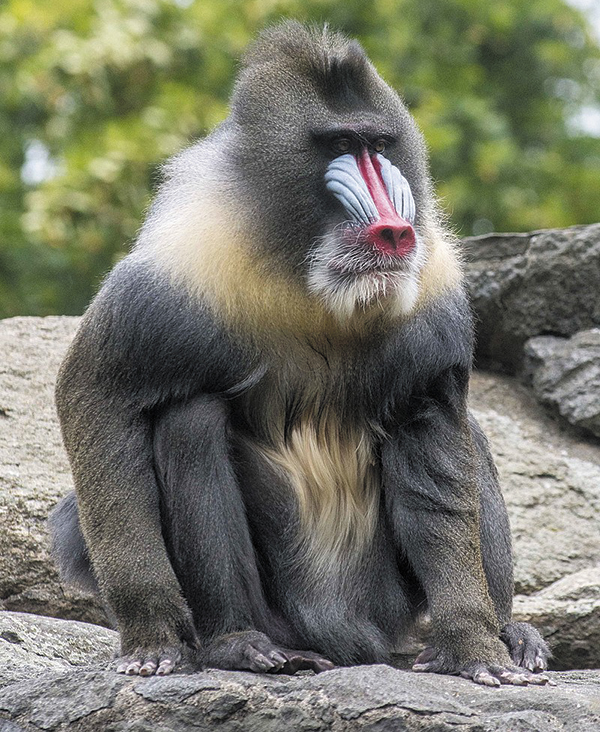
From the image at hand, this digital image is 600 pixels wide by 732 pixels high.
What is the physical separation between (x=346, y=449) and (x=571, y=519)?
8.62ft

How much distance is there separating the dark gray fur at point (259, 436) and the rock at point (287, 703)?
0.30 meters

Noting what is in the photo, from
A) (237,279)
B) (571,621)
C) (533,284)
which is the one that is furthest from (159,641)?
(533,284)

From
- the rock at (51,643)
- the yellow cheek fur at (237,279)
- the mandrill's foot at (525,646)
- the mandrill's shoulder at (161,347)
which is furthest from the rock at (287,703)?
the yellow cheek fur at (237,279)

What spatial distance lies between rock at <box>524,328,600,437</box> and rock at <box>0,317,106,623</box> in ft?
9.32

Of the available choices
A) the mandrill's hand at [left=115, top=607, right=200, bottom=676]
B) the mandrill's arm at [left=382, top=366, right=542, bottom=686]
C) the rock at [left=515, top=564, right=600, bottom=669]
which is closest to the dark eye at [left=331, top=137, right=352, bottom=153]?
the mandrill's arm at [left=382, top=366, right=542, bottom=686]

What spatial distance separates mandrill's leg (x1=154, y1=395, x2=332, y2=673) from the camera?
4.51m

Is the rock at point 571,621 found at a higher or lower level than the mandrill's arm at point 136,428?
lower

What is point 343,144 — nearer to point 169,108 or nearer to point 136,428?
point 136,428

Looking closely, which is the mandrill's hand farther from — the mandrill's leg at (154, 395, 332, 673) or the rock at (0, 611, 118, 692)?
the rock at (0, 611, 118, 692)

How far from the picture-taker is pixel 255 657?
14.1ft

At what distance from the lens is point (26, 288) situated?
13.7 meters

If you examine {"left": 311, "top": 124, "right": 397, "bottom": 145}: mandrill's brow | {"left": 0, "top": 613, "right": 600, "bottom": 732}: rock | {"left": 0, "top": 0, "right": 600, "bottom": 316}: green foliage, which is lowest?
{"left": 0, "top": 613, "right": 600, "bottom": 732}: rock

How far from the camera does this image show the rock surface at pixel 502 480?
6.05 m

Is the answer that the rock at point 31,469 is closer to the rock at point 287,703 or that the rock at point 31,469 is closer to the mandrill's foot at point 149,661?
the mandrill's foot at point 149,661
